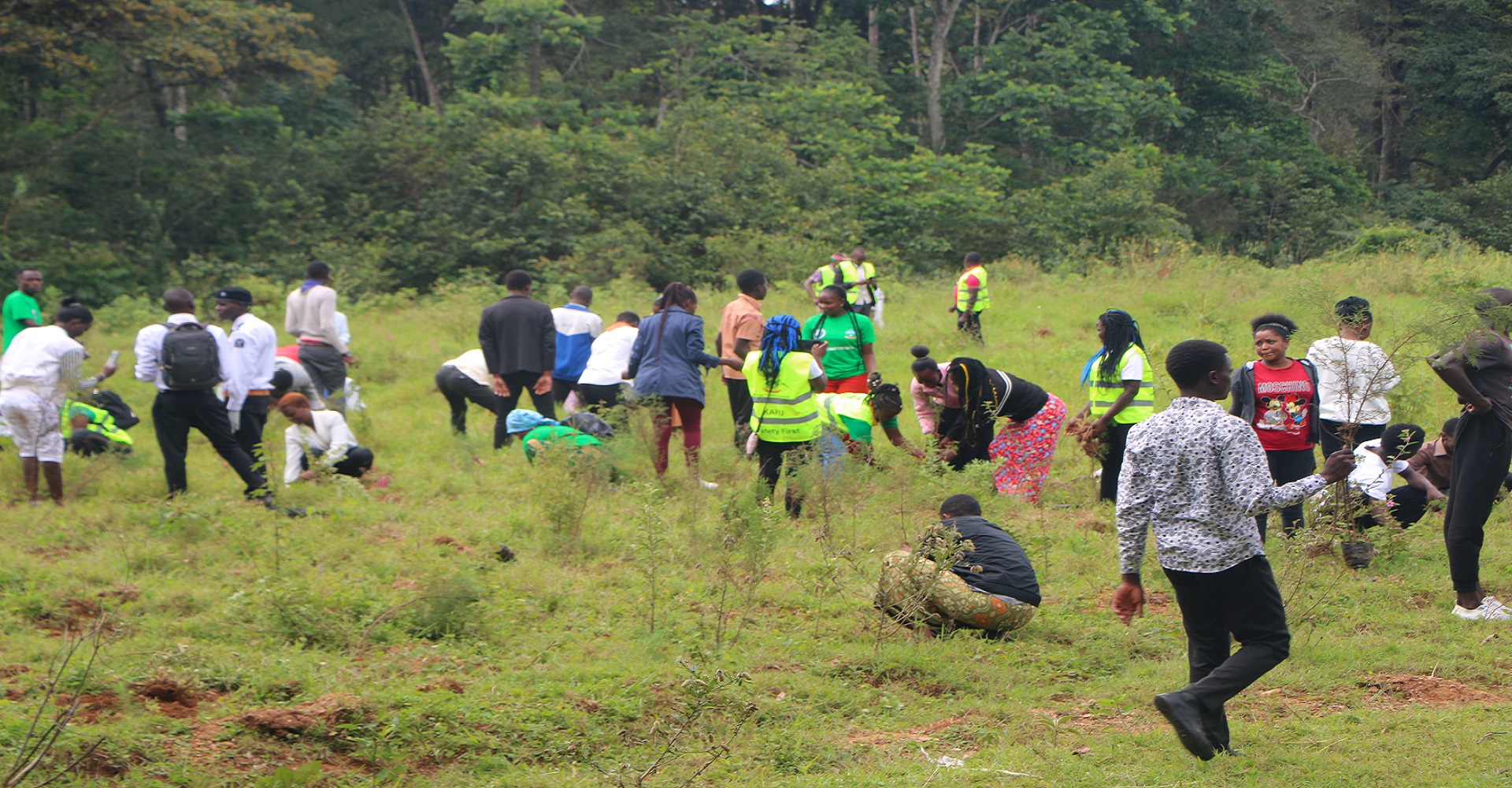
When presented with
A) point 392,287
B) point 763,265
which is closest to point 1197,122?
point 763,265

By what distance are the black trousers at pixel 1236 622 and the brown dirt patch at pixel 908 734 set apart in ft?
3.47

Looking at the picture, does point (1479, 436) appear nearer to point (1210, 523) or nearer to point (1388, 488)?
point (1388, 488)

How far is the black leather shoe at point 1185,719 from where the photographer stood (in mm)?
3932

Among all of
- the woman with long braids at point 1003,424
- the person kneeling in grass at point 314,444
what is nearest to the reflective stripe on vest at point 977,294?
the woman with long braids at point 1003,424

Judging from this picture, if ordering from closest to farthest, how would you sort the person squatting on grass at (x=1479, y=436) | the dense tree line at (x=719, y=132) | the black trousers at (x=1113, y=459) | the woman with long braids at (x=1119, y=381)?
the person squatting on grass at (x=1479, y=436), the woman with long braids at (x=1119, y=381), the black trousers at (x=1113, y=459), the dense tree line at (x=719, y=132)

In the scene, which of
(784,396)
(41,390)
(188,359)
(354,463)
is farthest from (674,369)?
(41,390)

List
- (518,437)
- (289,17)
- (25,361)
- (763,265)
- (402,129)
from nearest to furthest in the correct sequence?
1. (25,361)
2. (518,437)
3. (763,265)
4. (289,17)
5. (402,129)

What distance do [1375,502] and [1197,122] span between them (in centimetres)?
2831

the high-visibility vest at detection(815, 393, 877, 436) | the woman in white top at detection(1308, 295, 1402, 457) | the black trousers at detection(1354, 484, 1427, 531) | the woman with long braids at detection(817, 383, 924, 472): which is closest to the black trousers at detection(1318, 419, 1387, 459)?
the woman in white top at detection(1308, 295, 1402, 457)

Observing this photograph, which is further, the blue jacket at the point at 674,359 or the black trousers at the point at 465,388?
the black trousers at the point at 465,388

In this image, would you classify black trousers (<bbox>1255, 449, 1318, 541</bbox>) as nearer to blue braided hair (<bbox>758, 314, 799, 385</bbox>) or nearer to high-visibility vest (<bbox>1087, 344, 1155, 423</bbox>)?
high-visibility vest (<bbox>1087, 344, 1155, 423</bbox>)

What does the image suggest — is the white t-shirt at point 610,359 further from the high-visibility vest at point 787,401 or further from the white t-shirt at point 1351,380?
the white t-shirt at point 1351,380

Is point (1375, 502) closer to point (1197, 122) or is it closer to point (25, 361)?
point (25, 361)

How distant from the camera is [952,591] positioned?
5.68 m
